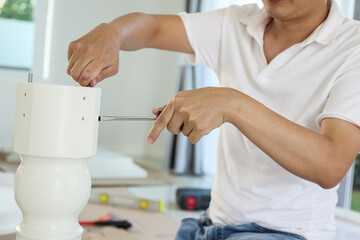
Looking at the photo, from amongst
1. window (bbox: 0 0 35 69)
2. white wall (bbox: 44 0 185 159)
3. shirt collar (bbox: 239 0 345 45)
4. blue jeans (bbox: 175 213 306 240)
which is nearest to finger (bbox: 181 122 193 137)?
blue jeans (bbox: 175 213 306 240)

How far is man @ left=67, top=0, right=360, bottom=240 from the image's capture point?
34.1 inches

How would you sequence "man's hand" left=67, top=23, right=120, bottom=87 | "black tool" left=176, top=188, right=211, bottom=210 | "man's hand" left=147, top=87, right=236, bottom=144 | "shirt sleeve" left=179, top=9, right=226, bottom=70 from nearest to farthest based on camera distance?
"man's hand" left=147, top=87, right=236, bottom=144 → "man's hand" left=67, top=23, right=120, bottom=87 → "shirt sleeve" left=179, top=9, right=226, bottom=70 → "black tool" left=176, top=188, right=211, bottom=210

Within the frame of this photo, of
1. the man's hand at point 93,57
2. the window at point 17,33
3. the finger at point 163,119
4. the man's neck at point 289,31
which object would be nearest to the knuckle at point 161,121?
the finger at point 163,119

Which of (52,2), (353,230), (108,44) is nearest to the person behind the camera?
(108,44)

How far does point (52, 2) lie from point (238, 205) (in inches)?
110

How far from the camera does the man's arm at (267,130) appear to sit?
0.83 metres

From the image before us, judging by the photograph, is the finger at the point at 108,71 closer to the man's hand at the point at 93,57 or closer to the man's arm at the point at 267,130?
the man's hand at the point at 93,57

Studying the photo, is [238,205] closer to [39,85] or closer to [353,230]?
[39,85]

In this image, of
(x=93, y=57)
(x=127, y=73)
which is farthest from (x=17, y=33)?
(x=93, y=57)

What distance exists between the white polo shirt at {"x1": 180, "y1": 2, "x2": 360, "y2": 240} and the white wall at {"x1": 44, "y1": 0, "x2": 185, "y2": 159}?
2.21 meters

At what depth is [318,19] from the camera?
3.95ft

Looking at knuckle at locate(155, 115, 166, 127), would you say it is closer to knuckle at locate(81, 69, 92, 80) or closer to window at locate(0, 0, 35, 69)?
knuckle at locate(81, 69, 92, 80)

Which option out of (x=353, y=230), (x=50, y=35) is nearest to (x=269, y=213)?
(x=353, y=230)

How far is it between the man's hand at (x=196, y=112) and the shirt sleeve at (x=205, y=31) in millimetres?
507
